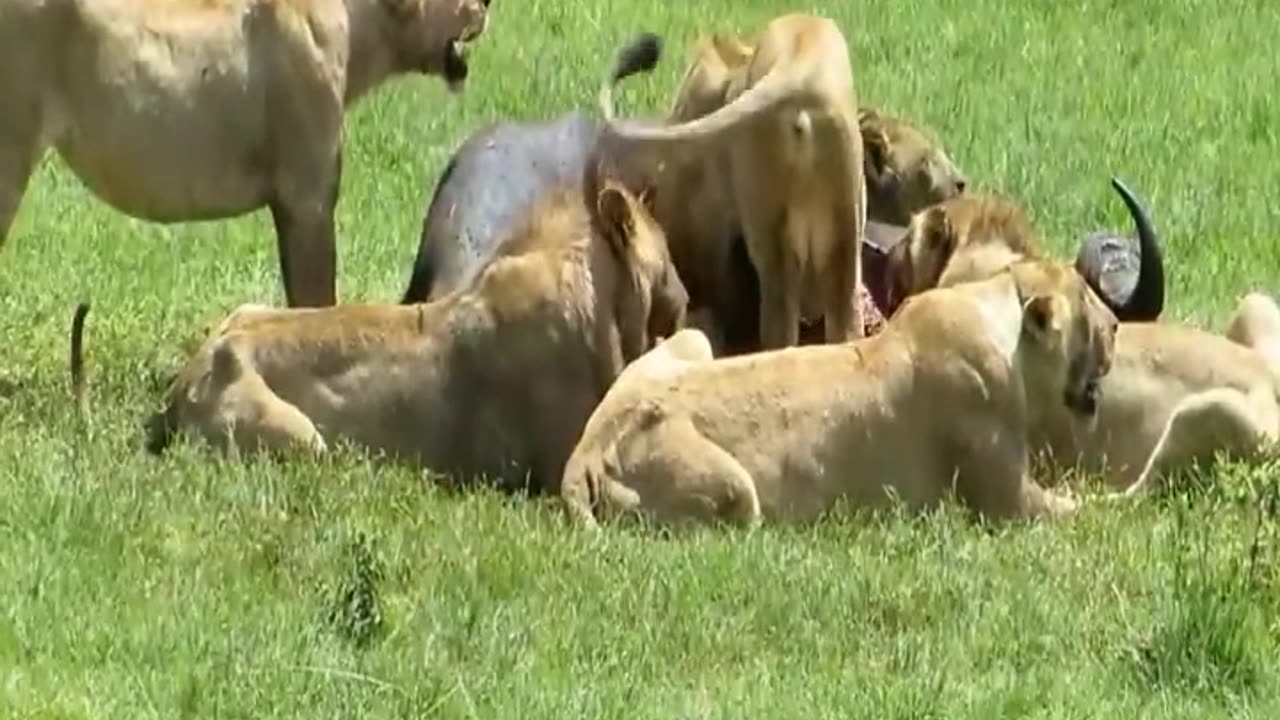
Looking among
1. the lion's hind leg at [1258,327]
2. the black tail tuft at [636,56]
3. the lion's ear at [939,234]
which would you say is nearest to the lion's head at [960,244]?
the lion's ear at [939,234]

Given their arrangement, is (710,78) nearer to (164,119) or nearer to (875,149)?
(875,149)

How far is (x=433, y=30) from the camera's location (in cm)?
1076

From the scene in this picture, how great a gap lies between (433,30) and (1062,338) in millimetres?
2846

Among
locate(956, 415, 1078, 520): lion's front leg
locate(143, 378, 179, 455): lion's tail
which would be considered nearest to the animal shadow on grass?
locate(956, 415, 1078, 520): lion's front leg

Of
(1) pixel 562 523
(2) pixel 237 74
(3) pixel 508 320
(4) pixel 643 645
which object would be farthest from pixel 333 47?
(4) pixel 643 645

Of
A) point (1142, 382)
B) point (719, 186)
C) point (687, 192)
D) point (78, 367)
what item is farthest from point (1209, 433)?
point (78, 367)

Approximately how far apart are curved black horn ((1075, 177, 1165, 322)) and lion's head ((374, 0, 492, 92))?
2204 mm

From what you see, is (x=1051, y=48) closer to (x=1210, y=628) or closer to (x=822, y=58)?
(x=822, y=58)

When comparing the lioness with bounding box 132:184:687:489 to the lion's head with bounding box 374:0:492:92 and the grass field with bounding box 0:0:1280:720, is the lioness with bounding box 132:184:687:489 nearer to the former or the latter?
the grass field with bounding box 0:0:1280:720

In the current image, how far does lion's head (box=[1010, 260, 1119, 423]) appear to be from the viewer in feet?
29.2

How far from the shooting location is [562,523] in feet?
27.5

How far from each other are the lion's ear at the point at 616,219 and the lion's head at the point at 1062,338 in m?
1.12

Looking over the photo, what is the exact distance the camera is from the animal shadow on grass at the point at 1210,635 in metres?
7.09

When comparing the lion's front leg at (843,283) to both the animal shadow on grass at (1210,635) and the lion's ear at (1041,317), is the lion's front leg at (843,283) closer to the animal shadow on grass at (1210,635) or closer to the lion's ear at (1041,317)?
the lion's ear at (1041,317)
